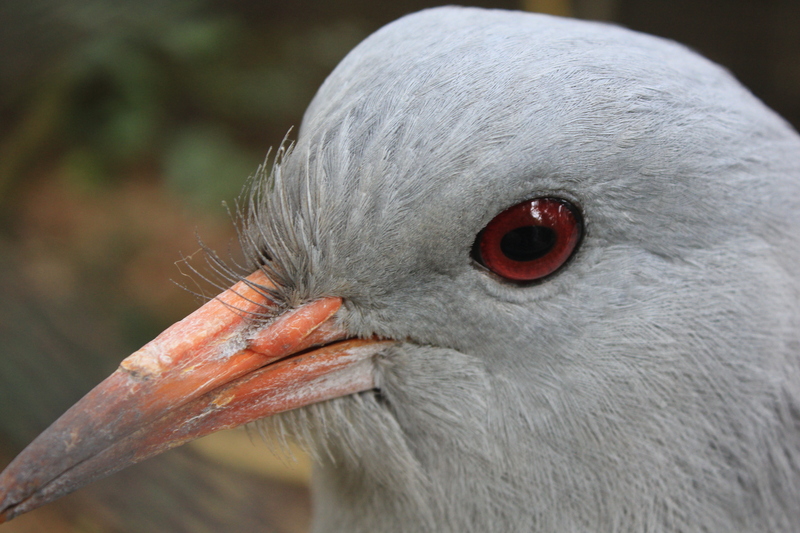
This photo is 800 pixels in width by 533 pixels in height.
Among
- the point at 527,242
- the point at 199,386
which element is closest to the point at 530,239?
the point at 527,242

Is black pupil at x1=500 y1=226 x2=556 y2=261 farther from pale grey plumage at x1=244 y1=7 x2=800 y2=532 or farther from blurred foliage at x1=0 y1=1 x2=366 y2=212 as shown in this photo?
blurred foliage at x1=0 y1=1 x2=366 y2=212

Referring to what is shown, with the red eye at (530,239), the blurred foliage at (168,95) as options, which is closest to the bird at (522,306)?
the red eye at (530,239)

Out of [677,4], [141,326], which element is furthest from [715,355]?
[677,4]

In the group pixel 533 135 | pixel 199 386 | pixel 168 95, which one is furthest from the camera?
pixel 168 95

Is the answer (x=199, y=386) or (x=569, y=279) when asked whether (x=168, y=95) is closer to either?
(x=199, y=386)

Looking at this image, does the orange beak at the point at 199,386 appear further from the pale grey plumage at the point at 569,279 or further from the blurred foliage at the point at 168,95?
the blurred foliage at the point at 168,95

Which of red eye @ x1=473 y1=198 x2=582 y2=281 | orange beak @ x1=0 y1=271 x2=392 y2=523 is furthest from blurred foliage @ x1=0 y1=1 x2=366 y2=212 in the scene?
red eye @ x1=473 y1=198 x2=582 y2=281

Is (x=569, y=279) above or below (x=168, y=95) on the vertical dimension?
below
